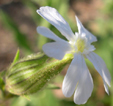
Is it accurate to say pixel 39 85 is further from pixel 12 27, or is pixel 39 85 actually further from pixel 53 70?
pixel 12 27

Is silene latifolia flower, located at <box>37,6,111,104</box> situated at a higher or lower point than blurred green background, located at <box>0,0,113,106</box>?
higher

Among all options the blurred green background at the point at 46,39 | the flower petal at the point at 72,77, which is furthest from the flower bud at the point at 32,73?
the blurred green background at the point at 46,39

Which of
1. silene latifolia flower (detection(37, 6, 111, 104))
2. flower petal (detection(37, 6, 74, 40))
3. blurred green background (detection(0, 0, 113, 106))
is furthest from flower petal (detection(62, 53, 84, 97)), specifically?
blurred green background (detection(0, 0, 113, 106))

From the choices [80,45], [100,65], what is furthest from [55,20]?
[100,65]

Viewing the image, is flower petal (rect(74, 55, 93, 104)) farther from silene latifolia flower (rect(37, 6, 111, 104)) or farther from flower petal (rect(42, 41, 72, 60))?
flower petal (rect(42, 41, 72, 60))

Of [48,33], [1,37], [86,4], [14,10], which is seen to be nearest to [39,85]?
[48,33]

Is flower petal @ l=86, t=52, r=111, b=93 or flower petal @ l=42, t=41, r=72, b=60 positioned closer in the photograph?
flower petal @ l=42, t=41, r=72, b=60

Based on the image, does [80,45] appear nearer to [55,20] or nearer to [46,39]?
[55,20]

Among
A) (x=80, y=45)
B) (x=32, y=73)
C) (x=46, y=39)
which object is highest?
(x=80, y=45)

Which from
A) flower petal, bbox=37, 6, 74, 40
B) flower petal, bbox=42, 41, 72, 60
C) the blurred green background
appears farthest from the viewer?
the blurred green background
